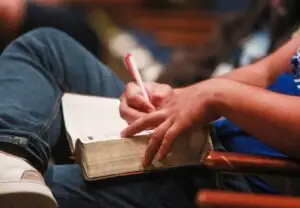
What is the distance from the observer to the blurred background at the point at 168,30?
6.97ft

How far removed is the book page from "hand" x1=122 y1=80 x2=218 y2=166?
74 mm

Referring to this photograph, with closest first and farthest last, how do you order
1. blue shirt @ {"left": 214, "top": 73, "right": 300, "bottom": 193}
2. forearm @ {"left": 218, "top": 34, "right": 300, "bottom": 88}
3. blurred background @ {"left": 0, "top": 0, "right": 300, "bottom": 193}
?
blue shirt @ {"left": 214, "top": 73, "right": 300, "bottom": 193}
forearm @ {"left": 218, "top": 34, "right": 300, "bottom": 88}
blurred background @ {"left": 0, "top": 0, "right": 300, "bottom": 193}

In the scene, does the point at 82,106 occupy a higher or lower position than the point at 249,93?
lower

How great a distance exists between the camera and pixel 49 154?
3.48ft

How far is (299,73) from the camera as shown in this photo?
116 centimetres

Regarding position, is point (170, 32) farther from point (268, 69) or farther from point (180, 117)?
point (180, 117)

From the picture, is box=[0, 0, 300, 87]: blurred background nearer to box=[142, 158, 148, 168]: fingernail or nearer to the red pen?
the red pen

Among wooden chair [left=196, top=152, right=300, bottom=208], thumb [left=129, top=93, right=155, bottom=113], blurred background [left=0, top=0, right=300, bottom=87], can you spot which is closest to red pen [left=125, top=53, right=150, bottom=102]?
thumb [left=129, top=93, right=155, bottom=113]

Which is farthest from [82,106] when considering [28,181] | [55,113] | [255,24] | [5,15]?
[255,24]

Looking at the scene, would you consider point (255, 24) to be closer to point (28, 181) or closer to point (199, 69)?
point (199, 69)

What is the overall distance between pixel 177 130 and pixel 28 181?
26cm

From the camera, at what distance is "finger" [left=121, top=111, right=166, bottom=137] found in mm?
1069

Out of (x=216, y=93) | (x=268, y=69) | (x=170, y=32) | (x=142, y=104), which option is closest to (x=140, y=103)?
(x=142, y=104)

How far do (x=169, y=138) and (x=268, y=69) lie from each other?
1.38 feet
